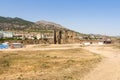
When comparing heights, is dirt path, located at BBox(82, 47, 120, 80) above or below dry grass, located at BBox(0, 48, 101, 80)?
below

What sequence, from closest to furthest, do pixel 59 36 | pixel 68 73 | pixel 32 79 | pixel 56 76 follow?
pixel 32 79
pixel 56 76
pixel 68 73
pixel 59 36

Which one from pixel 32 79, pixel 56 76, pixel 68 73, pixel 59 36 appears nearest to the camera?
pixel 32 79

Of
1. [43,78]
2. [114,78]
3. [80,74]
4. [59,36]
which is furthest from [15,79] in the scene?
[59,36]

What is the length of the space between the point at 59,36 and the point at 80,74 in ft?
444

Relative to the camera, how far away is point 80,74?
28.5 meters

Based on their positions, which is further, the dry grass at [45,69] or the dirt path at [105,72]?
the dirt path at [105,72]

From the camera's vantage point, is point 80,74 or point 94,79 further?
point 80,74

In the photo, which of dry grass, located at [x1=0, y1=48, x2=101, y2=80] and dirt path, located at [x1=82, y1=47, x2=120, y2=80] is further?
dirt path, located at [x1=82, y1=47, x2=120, y2=80]

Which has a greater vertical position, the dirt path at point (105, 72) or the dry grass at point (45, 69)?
the dry grass at point (45, 69)

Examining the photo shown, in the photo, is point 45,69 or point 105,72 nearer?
point 105,72

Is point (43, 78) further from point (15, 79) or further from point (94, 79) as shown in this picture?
point (94, 79)

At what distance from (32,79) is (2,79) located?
9.54ft

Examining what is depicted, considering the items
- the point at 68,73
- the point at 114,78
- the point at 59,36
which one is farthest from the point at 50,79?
the point at 59,36

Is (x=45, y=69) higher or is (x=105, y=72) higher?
(x=45, y=69)
